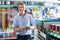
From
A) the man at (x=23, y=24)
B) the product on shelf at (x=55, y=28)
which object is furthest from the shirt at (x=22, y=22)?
the product on shelf at (x=55, y=28)

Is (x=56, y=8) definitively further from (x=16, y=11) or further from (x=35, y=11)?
(x=16, y=11)

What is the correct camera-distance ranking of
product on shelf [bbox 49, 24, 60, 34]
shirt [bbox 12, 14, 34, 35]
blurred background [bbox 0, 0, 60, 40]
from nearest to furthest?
product on shelf [bbox 49, 24, 60, 34]
blurred background [bbox 0, 0, 60, 40]
shirt [bbox 12, 14, 34, 35]

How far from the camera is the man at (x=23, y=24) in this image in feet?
7.76

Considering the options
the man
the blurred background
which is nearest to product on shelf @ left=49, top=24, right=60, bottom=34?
the blurred background

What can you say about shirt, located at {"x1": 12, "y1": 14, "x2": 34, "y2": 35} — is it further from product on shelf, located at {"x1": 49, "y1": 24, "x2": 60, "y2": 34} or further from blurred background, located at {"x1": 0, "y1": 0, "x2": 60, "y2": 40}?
product on shelf, located at {"x1": 49, "y1": 24, "x2": 60, "y2": 34}

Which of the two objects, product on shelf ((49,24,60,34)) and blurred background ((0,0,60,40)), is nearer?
product on shelf ((49,24,60,34))

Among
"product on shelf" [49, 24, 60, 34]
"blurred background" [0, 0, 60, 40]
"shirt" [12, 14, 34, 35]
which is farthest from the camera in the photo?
"shirt" [12, 14, 34, 35]

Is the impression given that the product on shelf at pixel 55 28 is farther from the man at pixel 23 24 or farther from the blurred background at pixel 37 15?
the man at pixel 23 24

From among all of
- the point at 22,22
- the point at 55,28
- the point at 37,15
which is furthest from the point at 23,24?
the point at 55,28

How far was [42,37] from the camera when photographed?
2.29m

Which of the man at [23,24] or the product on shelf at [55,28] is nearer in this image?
the product on shelf at [55,28]

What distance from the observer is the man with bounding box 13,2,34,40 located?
2365 mm

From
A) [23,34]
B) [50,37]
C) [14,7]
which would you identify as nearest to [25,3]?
[14,7]

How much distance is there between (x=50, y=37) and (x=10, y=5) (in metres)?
0.80
